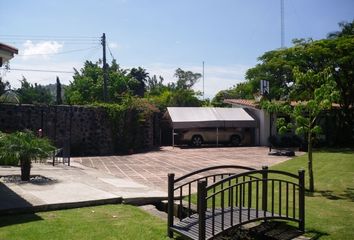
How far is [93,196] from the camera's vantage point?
807 cm

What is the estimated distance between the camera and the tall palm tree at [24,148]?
9336 mm

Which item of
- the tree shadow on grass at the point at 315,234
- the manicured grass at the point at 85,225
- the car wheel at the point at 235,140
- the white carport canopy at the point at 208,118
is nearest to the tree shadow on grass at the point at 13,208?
the manicured grass at the point at 85,225

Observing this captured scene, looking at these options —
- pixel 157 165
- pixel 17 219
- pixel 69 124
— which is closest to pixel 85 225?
pixel 17 219

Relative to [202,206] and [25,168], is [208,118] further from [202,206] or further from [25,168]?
[202,206]

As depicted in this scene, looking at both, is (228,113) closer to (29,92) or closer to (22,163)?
(22,163)

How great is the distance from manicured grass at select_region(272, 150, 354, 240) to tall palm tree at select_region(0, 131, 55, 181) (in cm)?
633

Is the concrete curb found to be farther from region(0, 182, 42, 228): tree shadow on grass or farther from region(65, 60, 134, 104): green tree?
region(65, 60, 134, 104): green tree

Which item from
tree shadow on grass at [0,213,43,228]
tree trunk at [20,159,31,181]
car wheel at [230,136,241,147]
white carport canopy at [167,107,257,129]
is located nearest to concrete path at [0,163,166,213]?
tree shadow on grass at [0,213,43,228]

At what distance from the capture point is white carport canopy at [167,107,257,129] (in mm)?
23906

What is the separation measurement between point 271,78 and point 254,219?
21884mm

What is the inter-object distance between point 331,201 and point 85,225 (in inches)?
199

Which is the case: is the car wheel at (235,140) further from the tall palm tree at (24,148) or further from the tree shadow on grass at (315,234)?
the tree shadow on grass at (315,234)

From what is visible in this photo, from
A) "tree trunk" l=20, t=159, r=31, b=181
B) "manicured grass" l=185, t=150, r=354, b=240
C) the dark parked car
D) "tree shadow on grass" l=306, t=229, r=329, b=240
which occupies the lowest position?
"tree shadow on grass" l=306, t=229, r=329, b=240

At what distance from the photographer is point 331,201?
8.14 metres
